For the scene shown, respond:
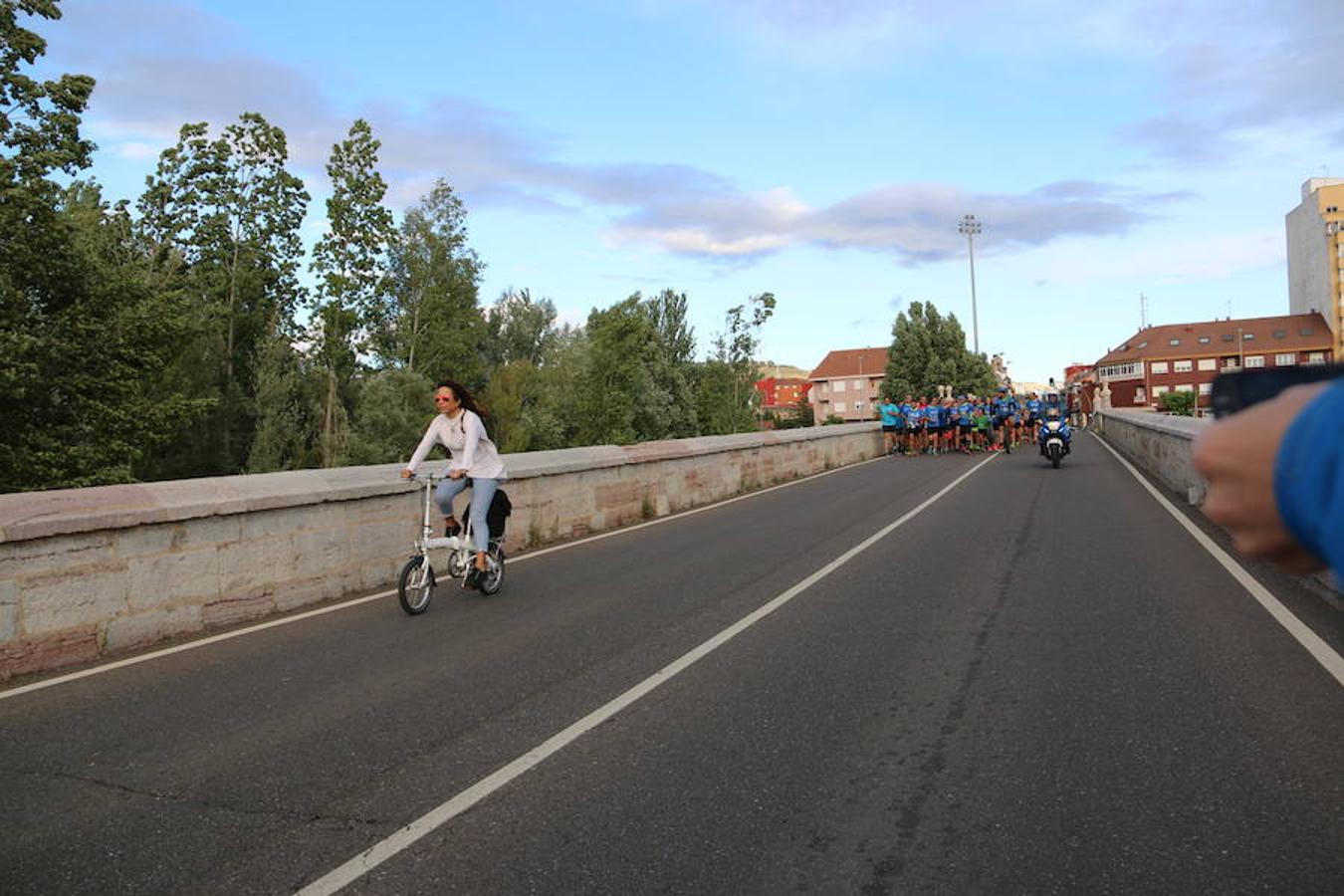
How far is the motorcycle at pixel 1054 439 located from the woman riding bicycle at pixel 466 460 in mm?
17366

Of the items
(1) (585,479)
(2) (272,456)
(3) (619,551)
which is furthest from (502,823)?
(2) (272,456)

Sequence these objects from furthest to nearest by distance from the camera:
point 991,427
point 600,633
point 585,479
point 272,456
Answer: point 272,456
point 991,427
point 585,479
point 600,633

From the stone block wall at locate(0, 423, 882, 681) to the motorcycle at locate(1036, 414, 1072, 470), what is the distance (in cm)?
1475

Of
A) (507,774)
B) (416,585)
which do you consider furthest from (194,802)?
(416,585)

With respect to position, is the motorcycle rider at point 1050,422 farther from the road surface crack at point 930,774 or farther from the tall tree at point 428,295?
the tall tree at point 428,295

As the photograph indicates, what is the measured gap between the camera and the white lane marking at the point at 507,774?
3.33m

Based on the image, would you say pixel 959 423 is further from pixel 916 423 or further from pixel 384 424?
pixel 384 424

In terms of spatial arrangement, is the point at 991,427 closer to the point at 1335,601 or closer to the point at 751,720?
the point at 1335,601

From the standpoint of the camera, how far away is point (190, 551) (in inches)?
298

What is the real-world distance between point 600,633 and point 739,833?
3539 millimetres

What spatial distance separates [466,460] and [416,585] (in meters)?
1.17

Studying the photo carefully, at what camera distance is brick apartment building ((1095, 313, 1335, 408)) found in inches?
4291

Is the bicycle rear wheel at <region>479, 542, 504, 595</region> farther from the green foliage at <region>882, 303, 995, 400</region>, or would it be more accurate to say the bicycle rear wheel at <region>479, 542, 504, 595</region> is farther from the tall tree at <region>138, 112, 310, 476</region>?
the green foliage at <region>882, 303, 995, 400</region>

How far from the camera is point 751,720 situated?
4895 millimetres
